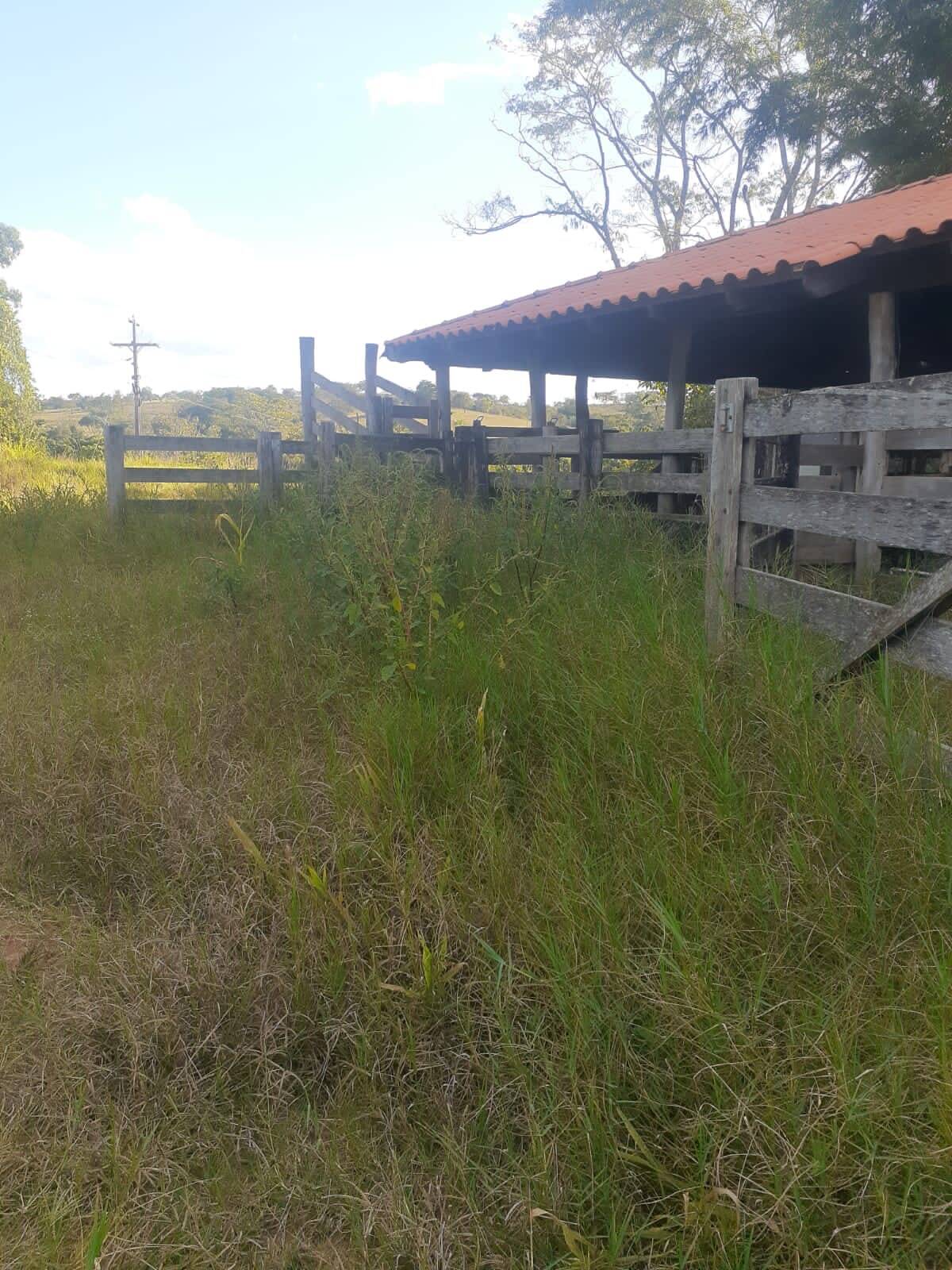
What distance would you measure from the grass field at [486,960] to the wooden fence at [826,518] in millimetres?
187

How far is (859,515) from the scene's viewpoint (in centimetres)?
321

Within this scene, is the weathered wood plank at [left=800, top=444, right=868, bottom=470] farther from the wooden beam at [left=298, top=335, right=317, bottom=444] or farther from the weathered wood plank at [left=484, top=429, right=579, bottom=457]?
the wooden beam at [left=298, top=335, right=317, bottom=444]

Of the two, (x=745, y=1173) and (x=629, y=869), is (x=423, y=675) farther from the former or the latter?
(x=745, y=1173)

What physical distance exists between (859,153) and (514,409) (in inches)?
2105

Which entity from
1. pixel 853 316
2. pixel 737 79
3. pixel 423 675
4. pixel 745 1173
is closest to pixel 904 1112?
pixel 745 1173

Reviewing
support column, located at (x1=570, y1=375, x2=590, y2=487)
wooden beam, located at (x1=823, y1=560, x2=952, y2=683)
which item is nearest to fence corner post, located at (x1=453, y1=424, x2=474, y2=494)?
support column, located at (x1=570, y1=375, x2=590, y2=487)

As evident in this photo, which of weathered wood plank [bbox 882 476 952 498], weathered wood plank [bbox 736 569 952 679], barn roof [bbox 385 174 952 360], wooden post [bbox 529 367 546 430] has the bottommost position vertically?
weathered wood plank [bbox 736 569 952 679]

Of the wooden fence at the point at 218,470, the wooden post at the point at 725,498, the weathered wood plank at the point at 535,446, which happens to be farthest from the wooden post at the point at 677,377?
the wooden post at the point at 725,498

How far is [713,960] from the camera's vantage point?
7.08ft

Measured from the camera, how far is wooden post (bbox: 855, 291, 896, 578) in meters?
6.41

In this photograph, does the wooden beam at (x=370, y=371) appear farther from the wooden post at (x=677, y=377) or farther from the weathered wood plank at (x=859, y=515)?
the weathered wood plank at (x=859, y=515)

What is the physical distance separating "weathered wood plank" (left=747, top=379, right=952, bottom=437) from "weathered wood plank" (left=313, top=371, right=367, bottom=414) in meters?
8.71

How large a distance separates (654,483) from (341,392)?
6.44 m

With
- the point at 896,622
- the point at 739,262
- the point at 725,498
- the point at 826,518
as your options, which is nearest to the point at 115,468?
the point at 739,262
